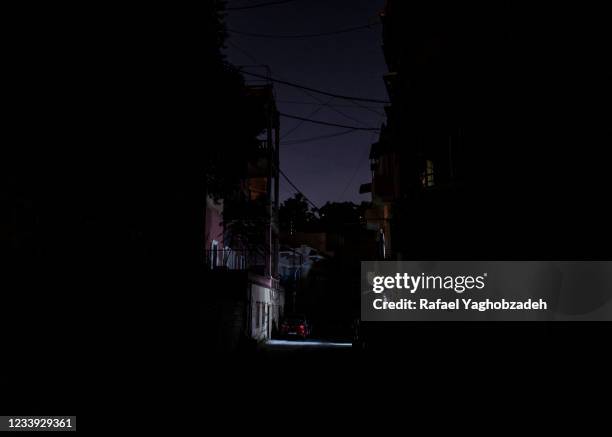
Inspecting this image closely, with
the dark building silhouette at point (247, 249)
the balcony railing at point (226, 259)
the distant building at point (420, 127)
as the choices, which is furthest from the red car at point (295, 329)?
the distant building at point (420, 127)

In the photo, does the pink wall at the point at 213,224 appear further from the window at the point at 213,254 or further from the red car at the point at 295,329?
the red car at the point at 295,329

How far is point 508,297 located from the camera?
10.7 m

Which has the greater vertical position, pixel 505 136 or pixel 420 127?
pixel 420 127

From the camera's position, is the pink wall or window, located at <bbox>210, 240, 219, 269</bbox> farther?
window, located at <bbox>210, 240, 219, 269</bbox>

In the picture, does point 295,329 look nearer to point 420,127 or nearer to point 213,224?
point 213,224

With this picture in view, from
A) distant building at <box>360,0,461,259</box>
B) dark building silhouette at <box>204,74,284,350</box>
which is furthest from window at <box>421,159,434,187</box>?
dark building silhouette at <box>204,74,284,350</box>

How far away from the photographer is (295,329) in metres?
30.7

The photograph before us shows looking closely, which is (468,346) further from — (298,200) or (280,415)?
(298,200)

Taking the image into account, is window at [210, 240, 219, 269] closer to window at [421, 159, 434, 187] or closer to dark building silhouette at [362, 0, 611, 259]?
dark building silhouette at [362, 0, 611, 259]

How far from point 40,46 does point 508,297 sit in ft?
37.4

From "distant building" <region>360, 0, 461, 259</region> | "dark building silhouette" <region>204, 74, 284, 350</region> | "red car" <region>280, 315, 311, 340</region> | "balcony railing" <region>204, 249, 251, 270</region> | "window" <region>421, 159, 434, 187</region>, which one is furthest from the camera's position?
"red car" <region>280, 315, 311, 340</region>

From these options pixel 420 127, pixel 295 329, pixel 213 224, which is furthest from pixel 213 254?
pixel 420 127

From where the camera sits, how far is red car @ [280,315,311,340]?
100 ft

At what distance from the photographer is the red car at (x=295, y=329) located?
30.6 m
